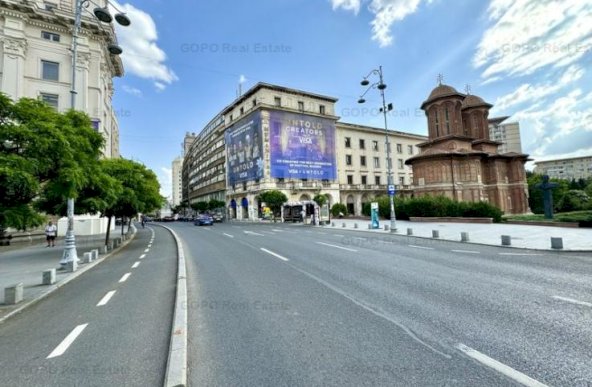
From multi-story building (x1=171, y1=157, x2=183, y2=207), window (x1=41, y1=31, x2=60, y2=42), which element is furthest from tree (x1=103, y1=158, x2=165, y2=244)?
multi-story building (x1=171, y1=157, x2=183, y2=207)

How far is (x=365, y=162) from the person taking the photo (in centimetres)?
6288

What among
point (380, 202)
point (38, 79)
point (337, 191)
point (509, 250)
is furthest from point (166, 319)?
point (337, 191)

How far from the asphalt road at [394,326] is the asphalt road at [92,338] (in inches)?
22.4

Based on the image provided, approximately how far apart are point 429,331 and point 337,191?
49759mm

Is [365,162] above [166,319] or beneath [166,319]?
above

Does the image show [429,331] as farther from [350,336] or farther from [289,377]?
[289,377]

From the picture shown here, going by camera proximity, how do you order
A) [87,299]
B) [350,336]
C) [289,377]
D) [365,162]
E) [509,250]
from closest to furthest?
[289,377] → [350,336] → [87,299] → [509,250] → [365,162]

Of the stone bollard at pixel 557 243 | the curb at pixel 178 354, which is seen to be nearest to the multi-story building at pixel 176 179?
the stone bollard at pixel 557 243

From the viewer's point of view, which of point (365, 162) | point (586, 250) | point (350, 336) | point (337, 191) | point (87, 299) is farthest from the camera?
point (365, 162)

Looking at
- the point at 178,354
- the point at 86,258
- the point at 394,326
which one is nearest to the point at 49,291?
the point at 86,258

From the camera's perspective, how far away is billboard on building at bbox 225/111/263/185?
48.1 m

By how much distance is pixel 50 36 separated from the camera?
2966cm

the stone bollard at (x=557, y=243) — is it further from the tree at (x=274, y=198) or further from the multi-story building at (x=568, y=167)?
the multi-story building at (x=568, y=167)

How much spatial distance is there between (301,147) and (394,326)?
1828 inches
